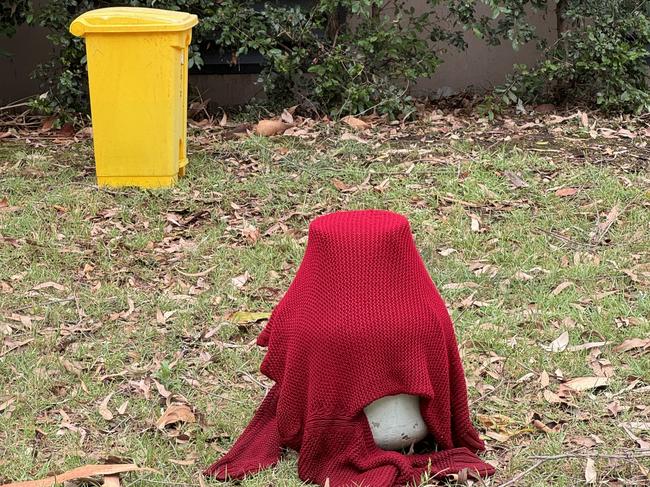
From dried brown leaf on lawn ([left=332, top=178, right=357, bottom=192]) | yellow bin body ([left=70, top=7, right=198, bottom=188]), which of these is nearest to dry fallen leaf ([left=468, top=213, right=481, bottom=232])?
dried brown leaf on lawn ([left=332, top=178, right=357, bottom=192])

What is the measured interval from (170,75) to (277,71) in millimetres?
1845

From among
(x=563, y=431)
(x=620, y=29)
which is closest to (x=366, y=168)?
(x=620, y=29)

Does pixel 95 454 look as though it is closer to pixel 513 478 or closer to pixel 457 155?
pixel 513 478

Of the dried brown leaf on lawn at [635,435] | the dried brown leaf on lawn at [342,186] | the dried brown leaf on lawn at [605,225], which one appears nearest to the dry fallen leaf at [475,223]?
the dried brown leaf on lawn at [605,225]

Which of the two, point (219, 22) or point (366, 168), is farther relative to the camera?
point (219, 22)

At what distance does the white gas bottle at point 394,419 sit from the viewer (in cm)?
349

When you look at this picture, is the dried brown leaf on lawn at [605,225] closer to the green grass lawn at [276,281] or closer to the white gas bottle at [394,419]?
the green grass lawn at [276,281]

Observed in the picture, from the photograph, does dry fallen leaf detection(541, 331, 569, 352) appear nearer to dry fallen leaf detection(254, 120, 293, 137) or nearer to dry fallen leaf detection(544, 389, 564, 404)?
dry fallen leaf detection(544, 389, 564, 404)

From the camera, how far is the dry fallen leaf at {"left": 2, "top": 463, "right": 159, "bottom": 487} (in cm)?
361

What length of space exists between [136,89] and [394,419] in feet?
13.1

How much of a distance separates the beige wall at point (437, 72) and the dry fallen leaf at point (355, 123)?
146cm

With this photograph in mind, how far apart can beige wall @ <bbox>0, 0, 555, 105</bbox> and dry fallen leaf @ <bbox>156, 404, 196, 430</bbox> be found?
18.0 feet

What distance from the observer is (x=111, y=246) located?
607cm

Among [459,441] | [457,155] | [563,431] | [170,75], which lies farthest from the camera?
[457,155]
